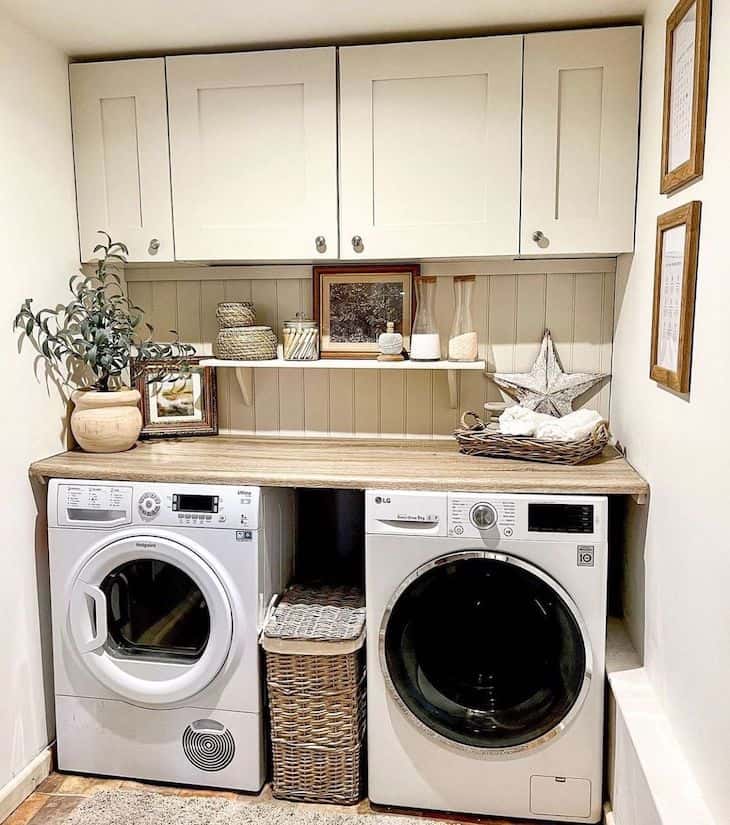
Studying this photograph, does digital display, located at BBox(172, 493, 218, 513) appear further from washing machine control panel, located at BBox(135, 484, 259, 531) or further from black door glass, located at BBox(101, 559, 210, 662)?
black door glass, located at BBox(101, 559, 210, 662)

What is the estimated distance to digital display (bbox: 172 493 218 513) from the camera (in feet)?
7.25

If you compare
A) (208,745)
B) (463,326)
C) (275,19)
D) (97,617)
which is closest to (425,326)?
(463,326)

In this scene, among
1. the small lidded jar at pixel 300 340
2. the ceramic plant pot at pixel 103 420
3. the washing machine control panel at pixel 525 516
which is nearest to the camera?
the washing machine control panel at pixel 525 516

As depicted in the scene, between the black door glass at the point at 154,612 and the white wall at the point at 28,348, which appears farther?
the black door glass at the point at 154,612

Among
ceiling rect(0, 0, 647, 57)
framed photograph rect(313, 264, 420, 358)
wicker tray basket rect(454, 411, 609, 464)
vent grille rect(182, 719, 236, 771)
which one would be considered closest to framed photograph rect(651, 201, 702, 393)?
wicker tray basket rect(454, 411, 609, 464)

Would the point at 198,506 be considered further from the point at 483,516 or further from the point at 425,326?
the point at 425,326

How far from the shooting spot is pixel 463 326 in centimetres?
258

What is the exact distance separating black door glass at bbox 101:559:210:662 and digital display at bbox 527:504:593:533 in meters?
1.03

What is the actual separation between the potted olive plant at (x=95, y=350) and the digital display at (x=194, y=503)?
0.41m

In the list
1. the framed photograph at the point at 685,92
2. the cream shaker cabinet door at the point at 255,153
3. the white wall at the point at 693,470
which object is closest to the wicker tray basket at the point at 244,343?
the cream shaker cabinet door at the point at 255,153

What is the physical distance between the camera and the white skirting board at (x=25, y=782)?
219 centimetres

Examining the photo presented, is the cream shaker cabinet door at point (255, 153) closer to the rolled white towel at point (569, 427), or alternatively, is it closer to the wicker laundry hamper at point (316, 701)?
the rolled white towel at point (569, 427)

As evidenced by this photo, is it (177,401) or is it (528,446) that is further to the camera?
(177,401)

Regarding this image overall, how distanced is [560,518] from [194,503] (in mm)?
1055
